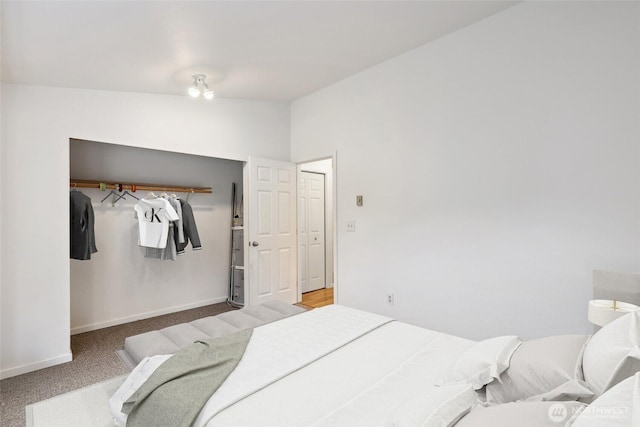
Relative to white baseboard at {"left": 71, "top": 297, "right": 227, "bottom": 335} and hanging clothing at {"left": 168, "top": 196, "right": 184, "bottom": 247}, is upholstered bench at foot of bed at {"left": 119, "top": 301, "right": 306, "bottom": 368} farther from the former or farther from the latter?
white baseboard at {"left": 71, "top": 297, "right": 227, "bottom": 335}

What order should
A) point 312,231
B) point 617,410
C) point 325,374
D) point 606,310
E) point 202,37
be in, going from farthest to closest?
1. point 312,231
2. point 202,37
3. point 606,310
4. point 325,374
5. point 617,410

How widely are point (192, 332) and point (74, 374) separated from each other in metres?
1.44

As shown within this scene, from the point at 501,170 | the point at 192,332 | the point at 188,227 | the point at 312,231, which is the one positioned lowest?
the point at 192,332

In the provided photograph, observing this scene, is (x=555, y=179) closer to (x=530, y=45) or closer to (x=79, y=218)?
(x=530, y=45)

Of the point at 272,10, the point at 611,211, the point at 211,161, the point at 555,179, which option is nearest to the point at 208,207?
the point at 211,161

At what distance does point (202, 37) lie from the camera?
2303mm

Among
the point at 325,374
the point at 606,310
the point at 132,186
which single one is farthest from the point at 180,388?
the point at 132,186

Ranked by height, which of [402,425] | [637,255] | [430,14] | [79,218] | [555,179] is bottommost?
[402,425]

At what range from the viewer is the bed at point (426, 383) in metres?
0.92

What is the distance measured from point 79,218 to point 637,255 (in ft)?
14.8

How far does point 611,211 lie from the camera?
2.10 m

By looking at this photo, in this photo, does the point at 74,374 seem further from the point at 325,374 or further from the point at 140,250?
the point at 325,374

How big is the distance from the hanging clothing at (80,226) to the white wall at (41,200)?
31 cm

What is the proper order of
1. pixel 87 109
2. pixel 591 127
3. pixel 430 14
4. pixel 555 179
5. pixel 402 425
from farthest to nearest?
pixel 87 109, pixel 430 14, pixel 555 179, pixel 591 127, pixel 402 425
